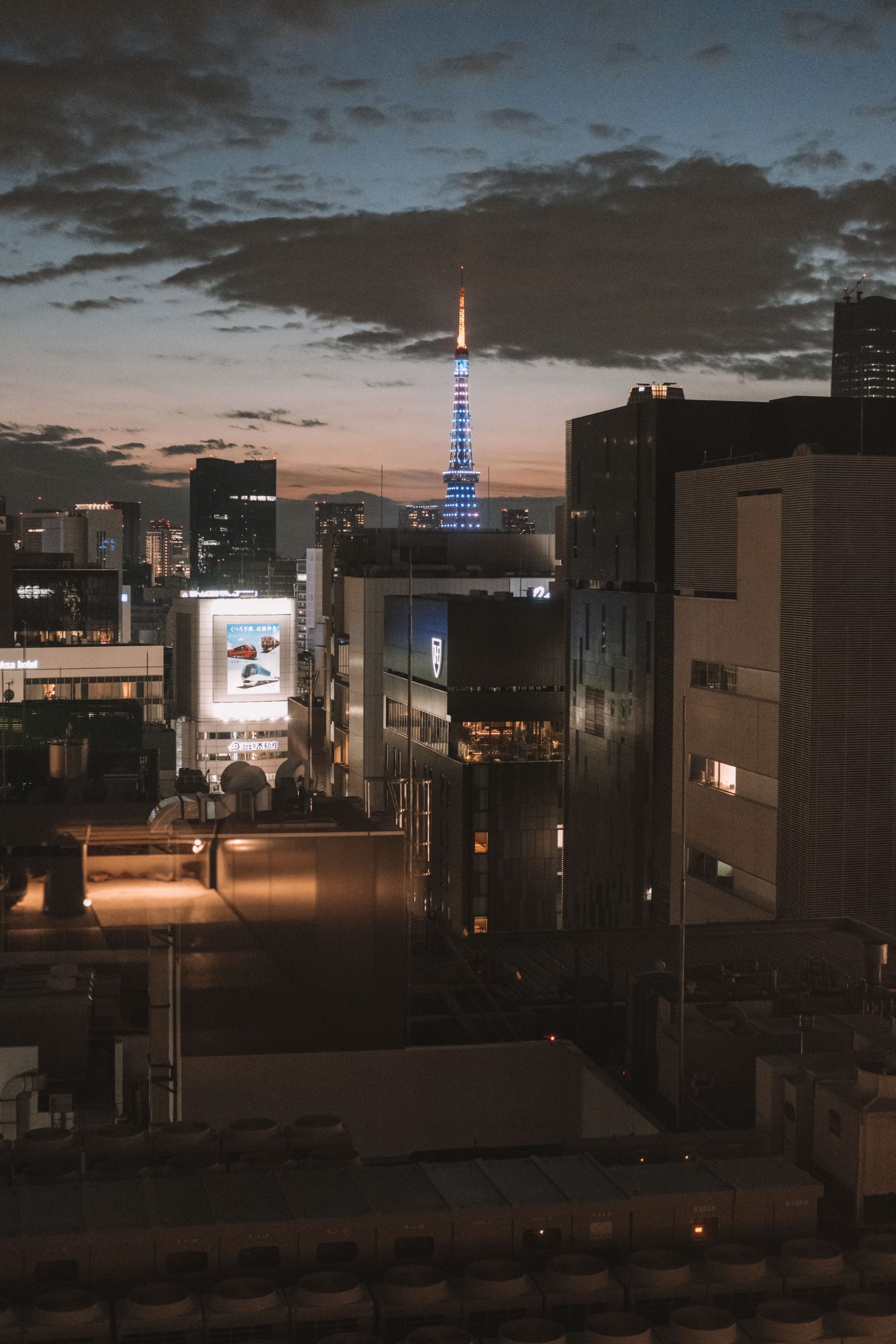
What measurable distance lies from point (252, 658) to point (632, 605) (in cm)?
5765

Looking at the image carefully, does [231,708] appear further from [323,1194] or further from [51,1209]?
[51,1209]

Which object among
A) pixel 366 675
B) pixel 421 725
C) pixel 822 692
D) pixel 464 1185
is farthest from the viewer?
pixel 366 675

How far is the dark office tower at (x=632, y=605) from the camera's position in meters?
42.4

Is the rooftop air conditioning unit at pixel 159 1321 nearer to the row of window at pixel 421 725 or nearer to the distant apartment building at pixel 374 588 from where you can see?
the row of window at pixel 421 725

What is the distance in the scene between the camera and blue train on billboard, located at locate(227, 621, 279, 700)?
97.9 meters

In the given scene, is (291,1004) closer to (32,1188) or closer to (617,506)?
(32,1188)

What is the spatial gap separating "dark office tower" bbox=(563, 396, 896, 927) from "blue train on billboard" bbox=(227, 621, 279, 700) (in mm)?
50551

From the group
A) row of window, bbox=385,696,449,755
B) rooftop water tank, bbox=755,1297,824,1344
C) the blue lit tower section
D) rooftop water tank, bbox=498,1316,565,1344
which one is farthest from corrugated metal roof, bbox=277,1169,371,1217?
the blue lit tower section

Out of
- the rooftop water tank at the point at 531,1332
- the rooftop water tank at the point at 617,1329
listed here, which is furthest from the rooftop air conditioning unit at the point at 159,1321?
the rooftop water tank at the point at 617,1329

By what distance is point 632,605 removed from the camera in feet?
144

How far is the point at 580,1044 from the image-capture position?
20469 mm

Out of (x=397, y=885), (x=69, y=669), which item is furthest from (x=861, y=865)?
(x=69, y=669)

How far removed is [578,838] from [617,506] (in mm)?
10871

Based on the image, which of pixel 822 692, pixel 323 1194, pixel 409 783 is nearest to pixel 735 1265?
pixel 323 1194
